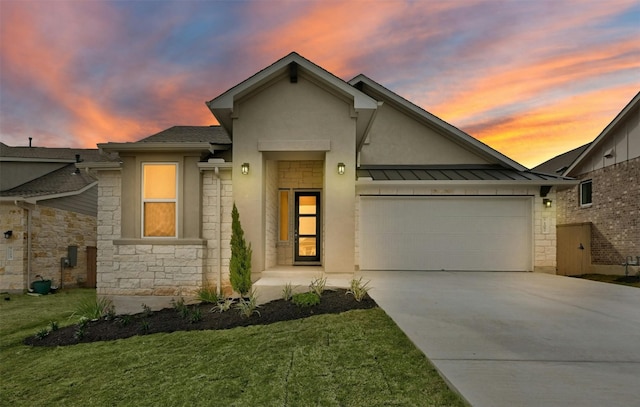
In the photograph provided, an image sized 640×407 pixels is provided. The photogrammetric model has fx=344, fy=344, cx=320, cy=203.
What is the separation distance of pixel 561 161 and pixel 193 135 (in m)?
19.8

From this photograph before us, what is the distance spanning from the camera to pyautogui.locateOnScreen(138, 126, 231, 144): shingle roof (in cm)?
1176

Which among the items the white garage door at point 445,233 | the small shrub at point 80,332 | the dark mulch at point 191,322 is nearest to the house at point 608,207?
the white garage door at point 445,233

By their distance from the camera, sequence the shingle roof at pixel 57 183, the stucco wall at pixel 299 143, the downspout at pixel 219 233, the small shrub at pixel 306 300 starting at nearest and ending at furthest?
the small shrub at pixel 306 300 < the stucco wall at pixel 299 143 < the downspout at pixel 219 233 < the shingle roof at pixel 57 183

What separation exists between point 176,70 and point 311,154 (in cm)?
718

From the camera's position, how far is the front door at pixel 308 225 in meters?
10.9

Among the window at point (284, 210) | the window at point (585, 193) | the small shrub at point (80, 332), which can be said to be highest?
the window at point (585, 193)

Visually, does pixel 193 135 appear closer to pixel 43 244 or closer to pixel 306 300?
pixel 43 244

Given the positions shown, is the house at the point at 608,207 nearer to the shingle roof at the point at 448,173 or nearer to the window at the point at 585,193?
the window at the point at 585,193

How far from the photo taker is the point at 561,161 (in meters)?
19.7

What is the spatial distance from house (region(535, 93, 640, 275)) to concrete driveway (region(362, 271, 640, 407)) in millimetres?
6738

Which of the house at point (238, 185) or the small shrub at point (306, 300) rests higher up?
the house at point (238, 185)

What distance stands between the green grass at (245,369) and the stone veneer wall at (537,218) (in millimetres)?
5610

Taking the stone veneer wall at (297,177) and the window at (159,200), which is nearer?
the window at (159,200)

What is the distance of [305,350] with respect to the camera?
4.06m
